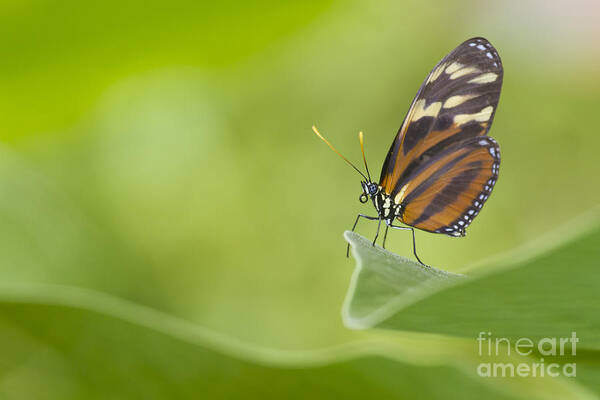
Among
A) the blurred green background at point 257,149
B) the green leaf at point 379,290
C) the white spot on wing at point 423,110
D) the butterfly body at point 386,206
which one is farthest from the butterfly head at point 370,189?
the green leaf at point 379,290

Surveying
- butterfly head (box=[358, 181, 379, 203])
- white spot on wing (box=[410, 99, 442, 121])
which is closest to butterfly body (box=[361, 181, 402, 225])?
butterfly head (box=[358, 181, 379, 203])

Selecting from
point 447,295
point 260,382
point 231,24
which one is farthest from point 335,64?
point 447,295

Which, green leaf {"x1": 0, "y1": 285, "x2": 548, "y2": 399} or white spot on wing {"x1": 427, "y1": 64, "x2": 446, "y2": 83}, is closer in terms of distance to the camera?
green leaf {"x1": 0, "y1": 285, "x2": 548, "y2": 399}

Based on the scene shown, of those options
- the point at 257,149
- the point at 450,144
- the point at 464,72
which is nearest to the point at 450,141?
the point at 450,144

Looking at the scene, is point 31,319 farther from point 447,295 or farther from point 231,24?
point 231,24

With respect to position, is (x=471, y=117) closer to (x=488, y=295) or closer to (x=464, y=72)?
(x=464, y=72)

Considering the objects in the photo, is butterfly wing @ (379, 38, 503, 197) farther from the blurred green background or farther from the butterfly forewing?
the blurred green background
